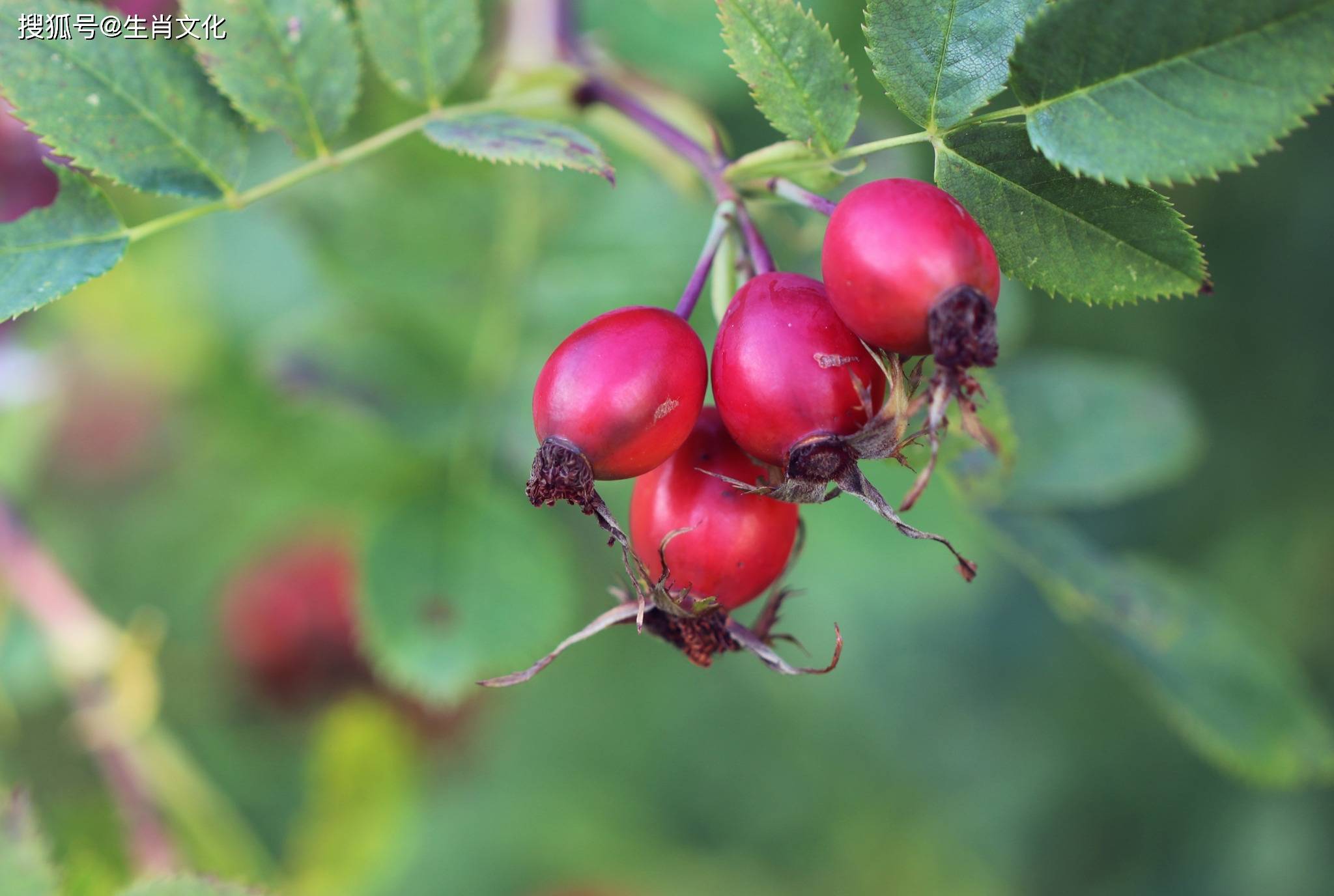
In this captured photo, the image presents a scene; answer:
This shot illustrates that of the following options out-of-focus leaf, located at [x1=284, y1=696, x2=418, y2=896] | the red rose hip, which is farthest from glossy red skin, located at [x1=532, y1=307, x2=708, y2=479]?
out-of-focus leaf, located at [x1=284, y1=696, x2=418, y2=896]

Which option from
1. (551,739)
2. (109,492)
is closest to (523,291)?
(109,492)

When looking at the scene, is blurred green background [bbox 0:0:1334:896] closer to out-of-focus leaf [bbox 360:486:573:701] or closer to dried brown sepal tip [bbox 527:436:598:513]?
out-of-focus leaf [bbox 360:486:573:701]

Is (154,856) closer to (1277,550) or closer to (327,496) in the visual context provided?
(327,496)

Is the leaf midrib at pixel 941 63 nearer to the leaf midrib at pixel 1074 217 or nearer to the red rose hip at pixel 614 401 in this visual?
the leaf midrib at pixel 1074 217

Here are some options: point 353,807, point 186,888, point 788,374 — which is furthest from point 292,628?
point 788,374

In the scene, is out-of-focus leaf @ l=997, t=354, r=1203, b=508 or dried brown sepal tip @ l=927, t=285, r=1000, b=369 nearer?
dried brown sepal tip @ l=927, t=285, r=1000, b=369

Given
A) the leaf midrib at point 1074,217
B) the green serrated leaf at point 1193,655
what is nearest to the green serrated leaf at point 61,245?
the leaf midrib at point 1074,217
